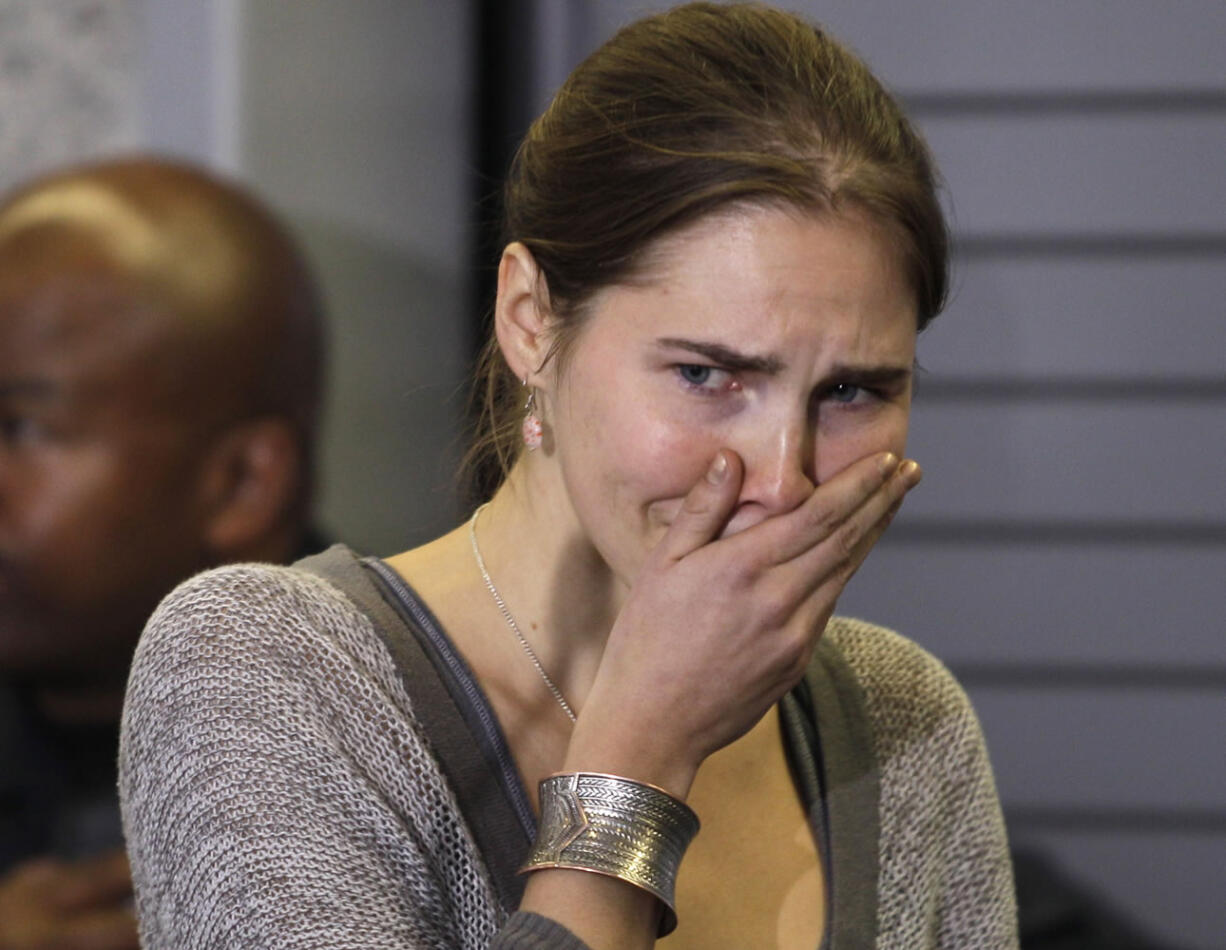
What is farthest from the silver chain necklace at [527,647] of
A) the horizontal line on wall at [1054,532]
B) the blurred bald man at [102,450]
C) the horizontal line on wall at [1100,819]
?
the horizontal line on wall at [1100,819]

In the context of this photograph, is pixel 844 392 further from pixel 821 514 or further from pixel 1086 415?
pixel 1086 415

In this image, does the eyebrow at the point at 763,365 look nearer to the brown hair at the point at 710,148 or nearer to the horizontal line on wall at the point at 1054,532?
the brown hair at the point at 710,148

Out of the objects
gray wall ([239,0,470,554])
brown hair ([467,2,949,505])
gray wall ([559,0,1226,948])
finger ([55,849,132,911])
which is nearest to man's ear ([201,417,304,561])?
gray wall ([239,0,470,554])

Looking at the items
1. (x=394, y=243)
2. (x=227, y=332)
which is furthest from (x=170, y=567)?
(x=394, y=243)

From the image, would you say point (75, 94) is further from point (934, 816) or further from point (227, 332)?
point (934, 816)

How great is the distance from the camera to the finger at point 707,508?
3.17ft

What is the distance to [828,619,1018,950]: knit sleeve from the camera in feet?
3.86

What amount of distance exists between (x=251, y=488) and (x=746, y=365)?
4.05 feet

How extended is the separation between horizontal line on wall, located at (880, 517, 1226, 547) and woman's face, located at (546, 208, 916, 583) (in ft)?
4.55

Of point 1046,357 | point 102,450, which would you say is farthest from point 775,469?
point 1046,357

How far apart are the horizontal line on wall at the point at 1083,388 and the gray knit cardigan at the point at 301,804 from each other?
1.31m

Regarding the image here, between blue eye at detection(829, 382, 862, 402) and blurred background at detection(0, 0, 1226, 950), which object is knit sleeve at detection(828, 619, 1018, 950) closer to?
blue eye at detection(829, 382, 862, 402)

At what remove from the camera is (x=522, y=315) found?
113cm

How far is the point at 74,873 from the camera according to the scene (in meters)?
1.99
